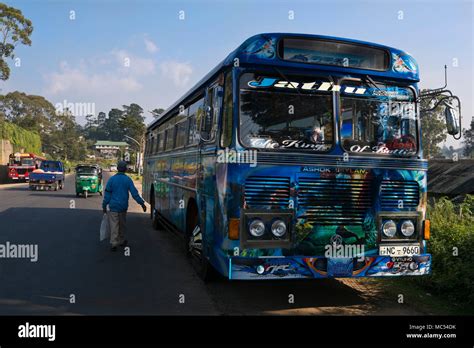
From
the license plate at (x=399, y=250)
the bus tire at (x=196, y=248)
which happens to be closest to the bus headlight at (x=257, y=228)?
the license plate at (x=399, y=250)

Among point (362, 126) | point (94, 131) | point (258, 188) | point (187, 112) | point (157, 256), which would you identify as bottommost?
point (157, 256)

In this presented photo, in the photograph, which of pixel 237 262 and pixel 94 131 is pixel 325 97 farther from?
pixel 94 131

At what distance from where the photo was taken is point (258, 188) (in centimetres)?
549

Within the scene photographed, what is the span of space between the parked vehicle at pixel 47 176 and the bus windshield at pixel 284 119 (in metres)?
27.5

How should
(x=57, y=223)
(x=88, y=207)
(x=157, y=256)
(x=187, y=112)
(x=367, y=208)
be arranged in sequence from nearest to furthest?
(x=367, y=208) → (x=187, y=112) → (x=157, y=256) → (x=57, y=223) → (x=88, y=207)

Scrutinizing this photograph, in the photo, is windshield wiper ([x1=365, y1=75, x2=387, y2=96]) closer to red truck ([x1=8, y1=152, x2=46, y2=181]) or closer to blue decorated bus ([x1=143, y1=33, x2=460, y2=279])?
blue decorated bus ([x1=143, y1=33, x2=460, y2=279])

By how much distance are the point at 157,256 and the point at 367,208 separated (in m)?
5.00

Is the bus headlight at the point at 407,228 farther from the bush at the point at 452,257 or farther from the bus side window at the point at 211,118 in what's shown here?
the bus side window at the point at 211,118

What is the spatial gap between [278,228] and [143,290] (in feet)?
8.12

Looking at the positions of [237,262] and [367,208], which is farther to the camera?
[367,208]

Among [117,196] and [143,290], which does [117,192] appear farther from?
[143,290]

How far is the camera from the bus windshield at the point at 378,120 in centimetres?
586

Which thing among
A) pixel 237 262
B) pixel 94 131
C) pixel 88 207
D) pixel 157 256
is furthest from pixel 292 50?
pixel 94 131

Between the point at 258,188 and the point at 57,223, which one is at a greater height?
the point at 258,188
